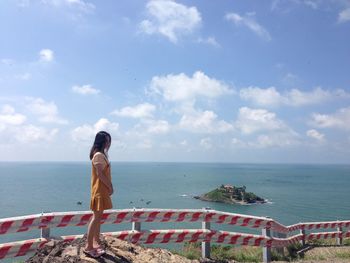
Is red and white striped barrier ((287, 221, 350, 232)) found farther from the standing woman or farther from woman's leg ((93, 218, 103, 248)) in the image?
the standing woman

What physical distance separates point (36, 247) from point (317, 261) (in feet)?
23.8

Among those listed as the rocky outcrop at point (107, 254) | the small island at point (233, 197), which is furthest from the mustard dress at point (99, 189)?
A: the small island at point (233, 197)

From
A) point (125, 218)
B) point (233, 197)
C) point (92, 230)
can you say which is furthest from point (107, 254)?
point (233, 197)

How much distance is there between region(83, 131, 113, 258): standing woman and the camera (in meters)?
6.03

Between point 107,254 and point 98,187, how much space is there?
1.20 m

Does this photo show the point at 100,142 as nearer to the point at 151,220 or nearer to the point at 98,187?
the point at 98,187

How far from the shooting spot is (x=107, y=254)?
624 cm

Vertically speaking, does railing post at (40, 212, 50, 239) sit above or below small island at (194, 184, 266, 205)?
above

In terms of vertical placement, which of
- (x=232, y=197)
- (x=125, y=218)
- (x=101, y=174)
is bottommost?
(x=232, y=197)

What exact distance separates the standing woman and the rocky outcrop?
8.2 inches

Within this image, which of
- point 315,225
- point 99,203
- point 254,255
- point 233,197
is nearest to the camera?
point 99,203

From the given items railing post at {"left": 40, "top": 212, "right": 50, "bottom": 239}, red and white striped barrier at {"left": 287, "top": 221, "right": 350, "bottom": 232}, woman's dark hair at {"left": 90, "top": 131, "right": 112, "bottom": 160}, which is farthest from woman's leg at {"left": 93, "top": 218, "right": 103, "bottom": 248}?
red and white striped barrier at {"left": 287, "top": 221, "right": 350, "bottom": 232}

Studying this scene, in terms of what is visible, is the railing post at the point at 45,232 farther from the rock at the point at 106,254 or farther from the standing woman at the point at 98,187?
the standing woman at the point at 98,187

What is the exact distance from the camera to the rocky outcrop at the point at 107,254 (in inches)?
234
